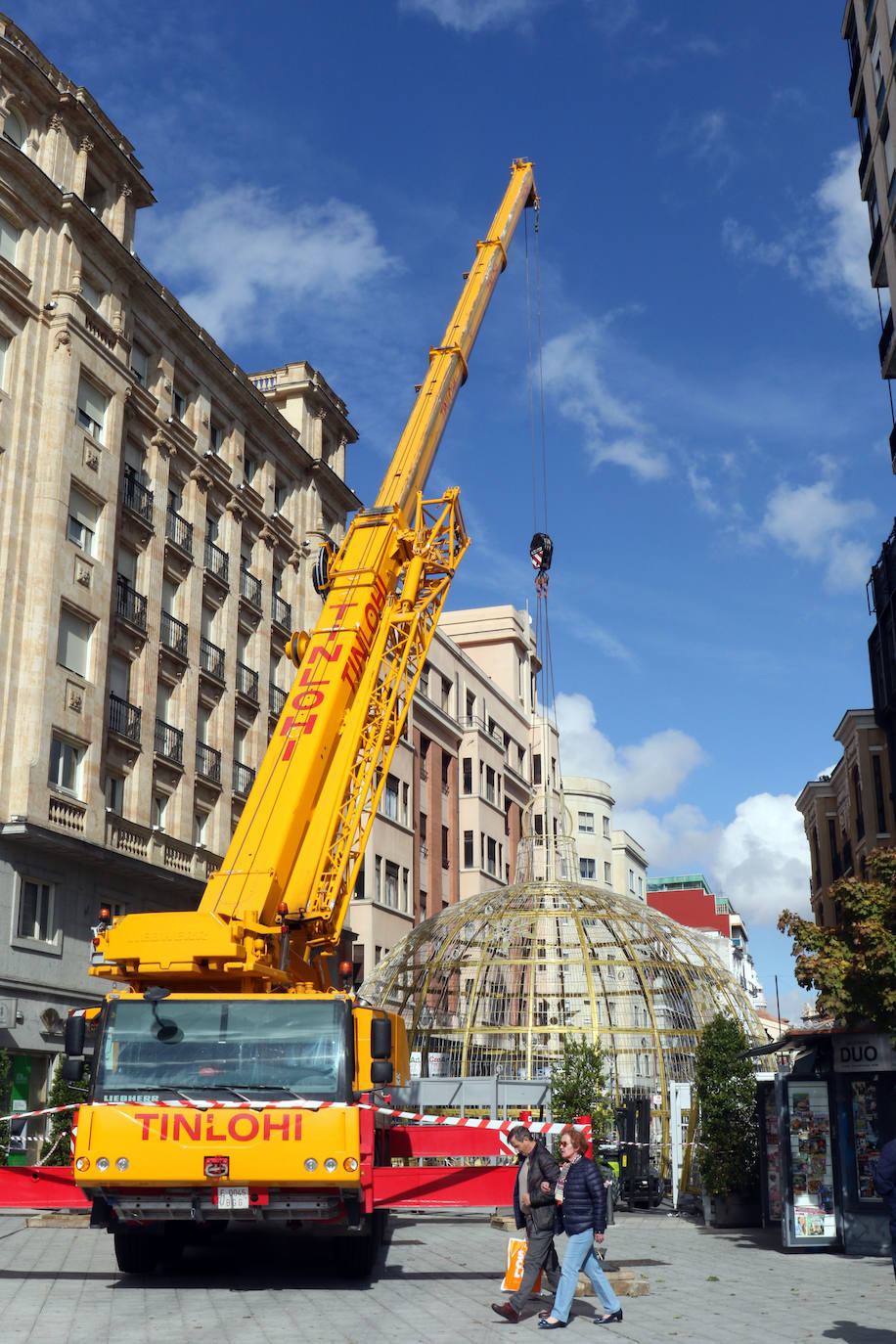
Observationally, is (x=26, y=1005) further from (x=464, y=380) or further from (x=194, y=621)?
(x=464, y=380)

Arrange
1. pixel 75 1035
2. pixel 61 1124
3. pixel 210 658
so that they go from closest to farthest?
pixel 75 1035
pixel 61 1124
pixel 210 658

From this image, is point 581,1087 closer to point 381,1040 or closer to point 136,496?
point 381,1040

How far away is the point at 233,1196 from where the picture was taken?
39.5 ft

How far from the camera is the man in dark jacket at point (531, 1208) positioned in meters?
11.4

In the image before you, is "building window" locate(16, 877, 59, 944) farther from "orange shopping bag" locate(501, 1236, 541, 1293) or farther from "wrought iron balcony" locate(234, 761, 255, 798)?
"orange shopping bag" locate(501, 1236, 541, 1293)

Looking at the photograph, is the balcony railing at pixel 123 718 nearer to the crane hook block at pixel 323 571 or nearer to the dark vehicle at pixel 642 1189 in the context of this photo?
the crane hook block at pixel 323 571

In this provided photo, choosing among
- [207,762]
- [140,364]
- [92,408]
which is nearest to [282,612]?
[207,762]

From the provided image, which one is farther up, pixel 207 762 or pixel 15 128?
pixel 15 128

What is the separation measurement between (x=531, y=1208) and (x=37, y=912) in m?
18.0

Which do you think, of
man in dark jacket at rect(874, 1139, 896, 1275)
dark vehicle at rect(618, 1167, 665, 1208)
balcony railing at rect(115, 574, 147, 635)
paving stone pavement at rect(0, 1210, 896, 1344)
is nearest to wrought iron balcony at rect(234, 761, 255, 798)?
balcony railing at rect(115, 574, 147, 635)

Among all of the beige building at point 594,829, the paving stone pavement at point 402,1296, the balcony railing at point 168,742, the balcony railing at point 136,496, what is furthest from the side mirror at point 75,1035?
the beige building at point 594,829

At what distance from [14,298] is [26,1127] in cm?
1776

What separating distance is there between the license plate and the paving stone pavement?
0.83 meters

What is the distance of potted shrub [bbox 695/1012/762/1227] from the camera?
20.9 m
